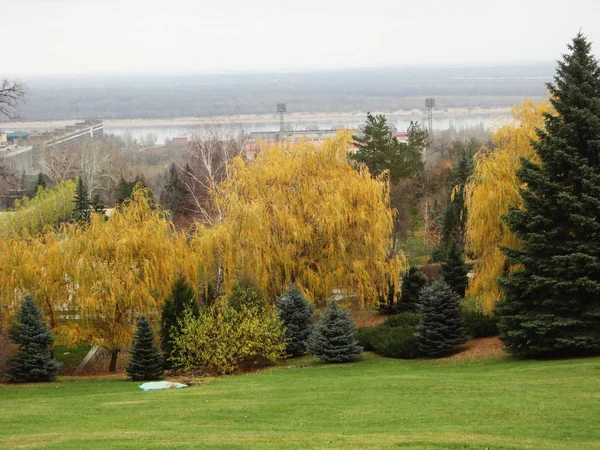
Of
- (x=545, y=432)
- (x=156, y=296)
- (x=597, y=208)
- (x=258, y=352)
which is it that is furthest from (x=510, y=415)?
(x=156, y=296)

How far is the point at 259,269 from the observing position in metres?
27.6

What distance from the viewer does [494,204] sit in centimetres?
2395

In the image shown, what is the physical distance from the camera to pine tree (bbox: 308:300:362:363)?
22.6 meters

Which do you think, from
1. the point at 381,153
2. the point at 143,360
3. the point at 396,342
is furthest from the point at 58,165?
the point at 396,342

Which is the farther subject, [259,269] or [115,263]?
[259,269]

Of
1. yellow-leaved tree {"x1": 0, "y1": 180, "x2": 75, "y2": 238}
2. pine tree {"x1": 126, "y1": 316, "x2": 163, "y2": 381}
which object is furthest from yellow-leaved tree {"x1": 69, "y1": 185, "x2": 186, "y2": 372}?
yellow-leaved tree {"x1": 0, "y1": 180, "x2": 75, "y2": 238}

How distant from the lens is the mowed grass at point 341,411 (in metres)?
12.8

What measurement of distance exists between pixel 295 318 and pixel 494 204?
7.00m

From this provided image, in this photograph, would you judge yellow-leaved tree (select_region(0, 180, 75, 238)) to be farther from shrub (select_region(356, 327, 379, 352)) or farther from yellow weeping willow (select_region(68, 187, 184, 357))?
shrub (select_region(356, 327, 379, 352))

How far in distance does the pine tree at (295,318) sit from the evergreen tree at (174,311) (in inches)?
107

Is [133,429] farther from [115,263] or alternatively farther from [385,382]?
[115,263]

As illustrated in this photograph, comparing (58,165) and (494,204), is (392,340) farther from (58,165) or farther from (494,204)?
(58,165)

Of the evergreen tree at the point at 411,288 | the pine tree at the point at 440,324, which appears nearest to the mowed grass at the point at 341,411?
the pine tree at the point at 440,324

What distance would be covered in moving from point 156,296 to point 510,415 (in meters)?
14.3
